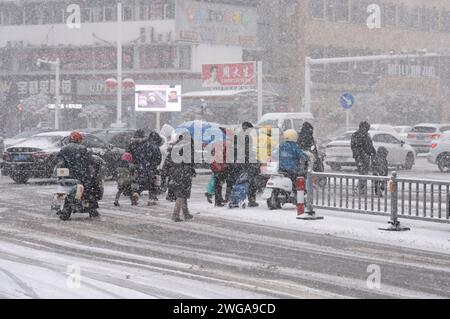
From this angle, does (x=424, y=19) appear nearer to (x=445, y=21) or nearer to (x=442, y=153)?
(x=445, y=21)

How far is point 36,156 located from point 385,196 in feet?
40.4

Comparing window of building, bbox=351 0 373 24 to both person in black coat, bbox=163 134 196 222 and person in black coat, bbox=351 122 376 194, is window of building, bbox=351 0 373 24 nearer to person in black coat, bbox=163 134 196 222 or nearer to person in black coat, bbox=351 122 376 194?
person in black coat, bbox=351 122 376 194

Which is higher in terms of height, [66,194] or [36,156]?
[36,156]

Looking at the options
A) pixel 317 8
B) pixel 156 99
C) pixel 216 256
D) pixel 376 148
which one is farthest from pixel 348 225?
pixel 317 8

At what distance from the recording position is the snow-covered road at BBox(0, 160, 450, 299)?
33.5 ft

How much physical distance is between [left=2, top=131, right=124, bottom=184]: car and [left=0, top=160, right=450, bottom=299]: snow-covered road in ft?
22.3

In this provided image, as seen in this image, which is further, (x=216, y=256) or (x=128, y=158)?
(x=128, y=158)

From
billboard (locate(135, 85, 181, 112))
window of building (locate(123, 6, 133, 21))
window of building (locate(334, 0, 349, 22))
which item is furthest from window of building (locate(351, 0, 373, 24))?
billboard (locate(135, 85, 181, 112))

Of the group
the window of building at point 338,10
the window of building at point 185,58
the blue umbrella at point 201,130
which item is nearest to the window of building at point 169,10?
the window of building at point 185,58

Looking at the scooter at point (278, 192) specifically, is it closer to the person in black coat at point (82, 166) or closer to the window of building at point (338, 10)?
the person in black coat at point (82, 166)

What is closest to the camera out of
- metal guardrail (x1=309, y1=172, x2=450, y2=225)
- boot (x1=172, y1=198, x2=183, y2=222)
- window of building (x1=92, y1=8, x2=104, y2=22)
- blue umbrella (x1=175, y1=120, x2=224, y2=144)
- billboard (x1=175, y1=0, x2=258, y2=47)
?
metal guardrail (x1=309, y1=172, x2=450, y2=225)

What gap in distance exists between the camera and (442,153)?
108 feet
